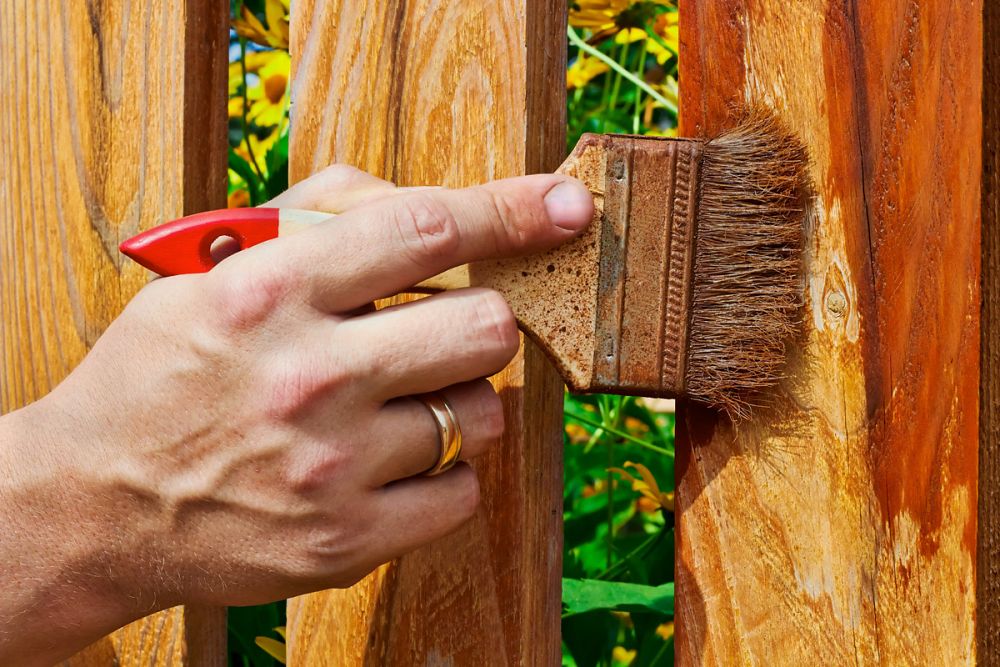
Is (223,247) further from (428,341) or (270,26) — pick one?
(270,26)

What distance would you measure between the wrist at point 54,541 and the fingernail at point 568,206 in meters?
0.41

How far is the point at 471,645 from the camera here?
34.8 inches

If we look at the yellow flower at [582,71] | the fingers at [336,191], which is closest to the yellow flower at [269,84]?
the yellow flower at [582,71]

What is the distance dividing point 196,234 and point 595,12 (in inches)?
28.3

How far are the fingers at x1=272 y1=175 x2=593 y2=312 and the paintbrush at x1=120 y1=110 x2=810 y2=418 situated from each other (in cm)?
3

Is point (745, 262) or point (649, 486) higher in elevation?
point (745, 262)

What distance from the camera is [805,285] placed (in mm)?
769

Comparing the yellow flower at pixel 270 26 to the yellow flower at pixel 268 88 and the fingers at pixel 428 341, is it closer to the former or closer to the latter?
the yellow flower at pixel 268 88

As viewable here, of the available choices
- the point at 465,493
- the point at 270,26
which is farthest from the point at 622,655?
the point at 270,26

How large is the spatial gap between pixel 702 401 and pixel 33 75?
80cm

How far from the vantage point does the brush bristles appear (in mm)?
756

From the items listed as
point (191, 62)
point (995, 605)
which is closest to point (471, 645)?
point (995, 605)

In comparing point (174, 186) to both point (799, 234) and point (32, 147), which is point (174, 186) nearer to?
point (32, 147)

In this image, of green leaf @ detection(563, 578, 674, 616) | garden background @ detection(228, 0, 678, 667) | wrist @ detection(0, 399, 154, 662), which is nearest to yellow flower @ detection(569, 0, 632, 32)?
garden background @ detection(228, 0, 678, 667)
